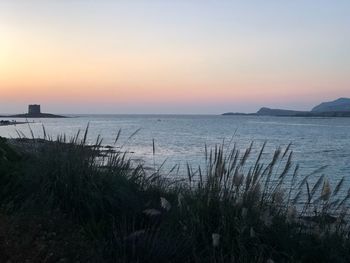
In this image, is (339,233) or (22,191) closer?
(339,233)

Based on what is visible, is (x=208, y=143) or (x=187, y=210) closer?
(x=187, y=210)

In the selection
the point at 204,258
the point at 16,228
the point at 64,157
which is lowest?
the point at 204,258

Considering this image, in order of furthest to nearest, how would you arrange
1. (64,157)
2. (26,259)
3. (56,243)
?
(64,157) < (56,243) < (26,259)

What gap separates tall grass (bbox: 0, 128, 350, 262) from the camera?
18.5 feet

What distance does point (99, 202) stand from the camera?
6652 millimetres

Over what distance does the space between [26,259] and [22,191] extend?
7.25 ft

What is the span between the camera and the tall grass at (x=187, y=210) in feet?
18.5

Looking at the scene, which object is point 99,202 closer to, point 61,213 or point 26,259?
point 61,213

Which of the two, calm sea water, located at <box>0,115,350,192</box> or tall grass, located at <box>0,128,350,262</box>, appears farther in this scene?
calm sea water, located at <box>0,115,350,192</box>

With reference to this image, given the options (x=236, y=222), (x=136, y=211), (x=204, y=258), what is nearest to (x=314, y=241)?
(x=236, y=222)

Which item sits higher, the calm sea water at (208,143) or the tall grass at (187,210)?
→ the tall grass at (187,210)

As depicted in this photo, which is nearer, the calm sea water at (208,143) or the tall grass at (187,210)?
the tall grass at (187,210)

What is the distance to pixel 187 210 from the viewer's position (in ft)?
20.3

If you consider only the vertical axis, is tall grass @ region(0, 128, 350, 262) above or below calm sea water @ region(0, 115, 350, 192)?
above
